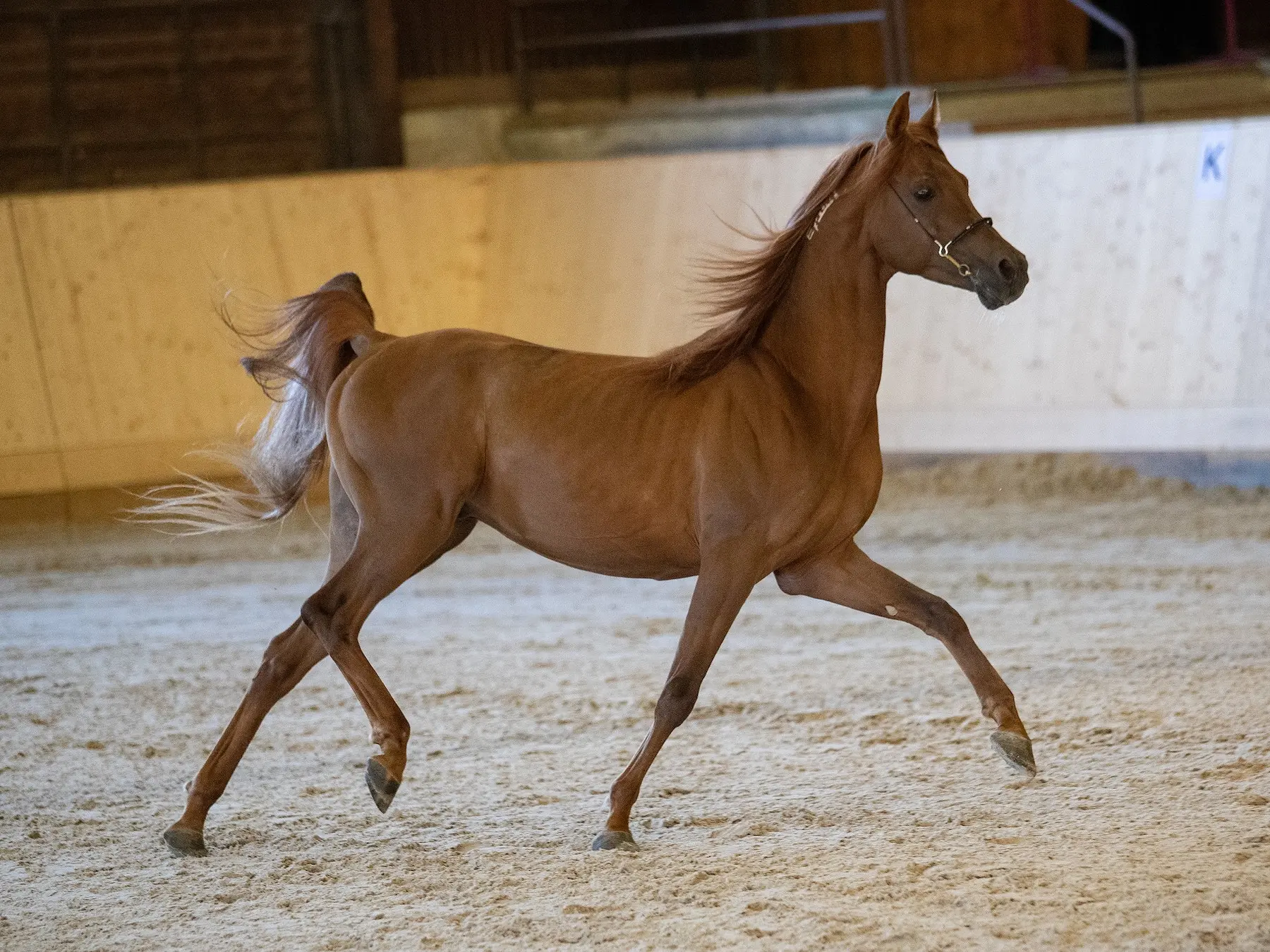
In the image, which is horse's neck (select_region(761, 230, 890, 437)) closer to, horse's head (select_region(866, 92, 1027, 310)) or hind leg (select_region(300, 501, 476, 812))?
horse's head (select_region(866, 92, 1027, 310))

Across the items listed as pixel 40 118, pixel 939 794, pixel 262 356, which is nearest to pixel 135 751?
pixel 262 356

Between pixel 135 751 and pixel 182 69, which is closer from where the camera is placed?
pixel 135 751

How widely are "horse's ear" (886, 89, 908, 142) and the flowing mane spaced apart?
14cm

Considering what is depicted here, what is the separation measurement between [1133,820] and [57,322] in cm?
844

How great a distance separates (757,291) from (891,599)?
0.89m

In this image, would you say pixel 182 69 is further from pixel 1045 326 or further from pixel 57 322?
pixel 1045 326

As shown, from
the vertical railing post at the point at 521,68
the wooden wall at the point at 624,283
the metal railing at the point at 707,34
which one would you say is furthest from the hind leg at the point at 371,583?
the vertical railing post at the point at 521,68

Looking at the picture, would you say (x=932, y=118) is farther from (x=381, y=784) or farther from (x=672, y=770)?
(x=381, y=784)

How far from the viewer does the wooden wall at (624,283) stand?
8836 mm

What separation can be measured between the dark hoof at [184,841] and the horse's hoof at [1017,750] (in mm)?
2058

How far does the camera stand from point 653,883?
136 inches

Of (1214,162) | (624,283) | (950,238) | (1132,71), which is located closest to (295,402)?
(950,238)

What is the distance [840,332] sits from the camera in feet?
12.8

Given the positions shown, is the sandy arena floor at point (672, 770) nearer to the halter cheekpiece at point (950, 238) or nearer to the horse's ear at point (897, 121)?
the halter cheekpiece at point (950, 238)
